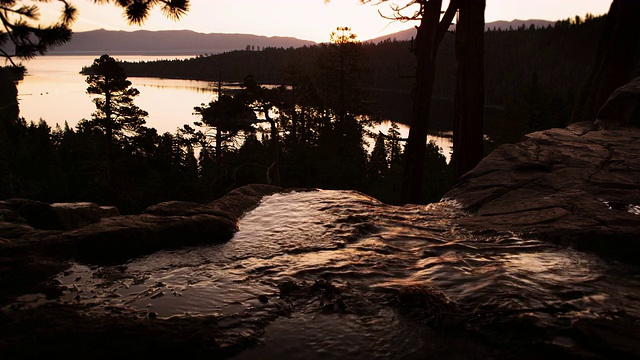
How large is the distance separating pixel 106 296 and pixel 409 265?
2801mm

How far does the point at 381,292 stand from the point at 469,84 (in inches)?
286

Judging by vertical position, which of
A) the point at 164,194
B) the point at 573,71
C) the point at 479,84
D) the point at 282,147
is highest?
the point at 573,71

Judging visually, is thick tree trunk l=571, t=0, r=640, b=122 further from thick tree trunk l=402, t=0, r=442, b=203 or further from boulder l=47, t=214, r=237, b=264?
boulder l=47, t=214, r=237, b=264

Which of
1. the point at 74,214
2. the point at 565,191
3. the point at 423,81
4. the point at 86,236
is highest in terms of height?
the point at 423,81

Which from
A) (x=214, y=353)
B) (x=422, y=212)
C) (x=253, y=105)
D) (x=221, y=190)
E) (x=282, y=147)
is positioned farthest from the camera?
(x=282, y=147)

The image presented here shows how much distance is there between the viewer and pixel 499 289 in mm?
3346

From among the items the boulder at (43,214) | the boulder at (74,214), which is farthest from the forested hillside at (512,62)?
the boulder at (43,214)

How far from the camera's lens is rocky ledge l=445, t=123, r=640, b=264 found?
4336 millimetres

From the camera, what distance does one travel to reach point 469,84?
30.7ft

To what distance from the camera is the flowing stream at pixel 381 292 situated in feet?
9.17

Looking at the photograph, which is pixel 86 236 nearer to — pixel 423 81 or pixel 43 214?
pixel 43 214

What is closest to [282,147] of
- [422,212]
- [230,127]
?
[230,127]

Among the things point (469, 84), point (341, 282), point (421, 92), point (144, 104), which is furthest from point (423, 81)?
point (144, 104)

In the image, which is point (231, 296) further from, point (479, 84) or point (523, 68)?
point (523, 68)
